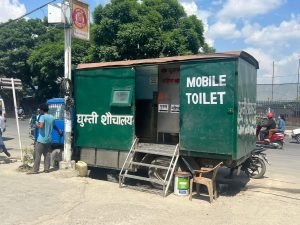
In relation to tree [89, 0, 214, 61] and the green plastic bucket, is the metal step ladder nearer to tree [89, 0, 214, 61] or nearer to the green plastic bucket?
the green plastic bucket

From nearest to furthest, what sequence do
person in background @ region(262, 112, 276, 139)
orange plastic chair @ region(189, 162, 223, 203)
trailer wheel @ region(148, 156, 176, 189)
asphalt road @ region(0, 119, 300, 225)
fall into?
asphalt road @ region(0, 119, 300, 225), orange plastic chair @ region(189, 162, 223, 203), trailer wheel @ region(148, 156, 176, 189), person in background @ region(262, 112, 276, 139)

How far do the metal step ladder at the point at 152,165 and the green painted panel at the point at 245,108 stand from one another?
1.39m

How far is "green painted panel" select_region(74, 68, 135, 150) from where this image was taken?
876 centimetres

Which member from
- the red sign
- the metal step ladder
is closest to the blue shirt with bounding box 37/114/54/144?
the metal step ladder

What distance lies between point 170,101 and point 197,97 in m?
1.91

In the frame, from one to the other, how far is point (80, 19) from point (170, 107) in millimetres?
3422

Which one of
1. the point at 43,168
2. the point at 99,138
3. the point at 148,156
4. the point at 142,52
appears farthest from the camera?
the point at 142,52

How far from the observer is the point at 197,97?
7.79 meters

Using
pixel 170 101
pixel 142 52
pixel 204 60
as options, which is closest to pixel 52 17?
pixel 170 101

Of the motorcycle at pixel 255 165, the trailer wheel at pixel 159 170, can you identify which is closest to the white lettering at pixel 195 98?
the trailer wheel at pixel 159 170

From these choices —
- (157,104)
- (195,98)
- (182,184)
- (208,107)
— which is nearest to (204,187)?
(182,184)

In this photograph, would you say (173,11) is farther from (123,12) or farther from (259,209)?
(259,209)

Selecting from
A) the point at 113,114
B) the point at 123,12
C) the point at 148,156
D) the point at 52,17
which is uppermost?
the point at 123,12

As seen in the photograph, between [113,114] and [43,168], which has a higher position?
[113,114]
